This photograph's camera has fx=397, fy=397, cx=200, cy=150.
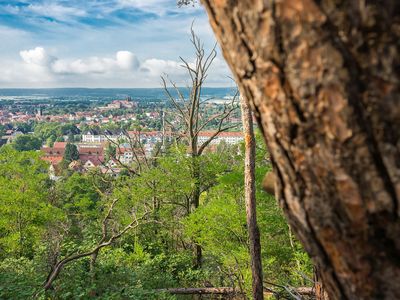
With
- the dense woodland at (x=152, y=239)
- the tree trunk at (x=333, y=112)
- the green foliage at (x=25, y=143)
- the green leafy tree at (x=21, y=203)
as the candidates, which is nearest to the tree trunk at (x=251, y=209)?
the dense woodland at (x=152, y=239)

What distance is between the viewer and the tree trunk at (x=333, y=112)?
0.89 metres

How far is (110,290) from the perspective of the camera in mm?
8188

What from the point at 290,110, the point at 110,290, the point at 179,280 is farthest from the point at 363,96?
the point at 179,280

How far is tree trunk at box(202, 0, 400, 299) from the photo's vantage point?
886mm

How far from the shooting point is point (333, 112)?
3.05 feet

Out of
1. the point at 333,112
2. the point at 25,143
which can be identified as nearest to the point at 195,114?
the point at 333,112

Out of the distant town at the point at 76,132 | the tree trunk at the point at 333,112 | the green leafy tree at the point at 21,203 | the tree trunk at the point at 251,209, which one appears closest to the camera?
the tree trunk at the point at 333,112

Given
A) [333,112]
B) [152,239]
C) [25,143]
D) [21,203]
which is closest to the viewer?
[333,112]

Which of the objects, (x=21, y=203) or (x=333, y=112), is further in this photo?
(x=21, y=203)

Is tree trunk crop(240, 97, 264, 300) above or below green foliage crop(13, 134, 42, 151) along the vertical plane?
above

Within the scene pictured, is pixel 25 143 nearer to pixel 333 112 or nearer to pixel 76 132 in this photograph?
pixel 76 132

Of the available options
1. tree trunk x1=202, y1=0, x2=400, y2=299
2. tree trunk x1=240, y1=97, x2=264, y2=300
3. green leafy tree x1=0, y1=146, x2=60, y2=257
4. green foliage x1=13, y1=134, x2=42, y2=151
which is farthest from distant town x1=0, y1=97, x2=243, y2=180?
tree trunk x1=202, y1=0, x2=400, y2=299

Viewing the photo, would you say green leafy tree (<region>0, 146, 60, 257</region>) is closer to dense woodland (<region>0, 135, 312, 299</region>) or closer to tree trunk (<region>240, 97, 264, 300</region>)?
dense woodland (<region>0, 135, 312, 299</region>)

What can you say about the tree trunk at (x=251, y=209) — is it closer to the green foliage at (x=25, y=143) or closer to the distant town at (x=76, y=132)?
the distant town at (x=76, y=132)
